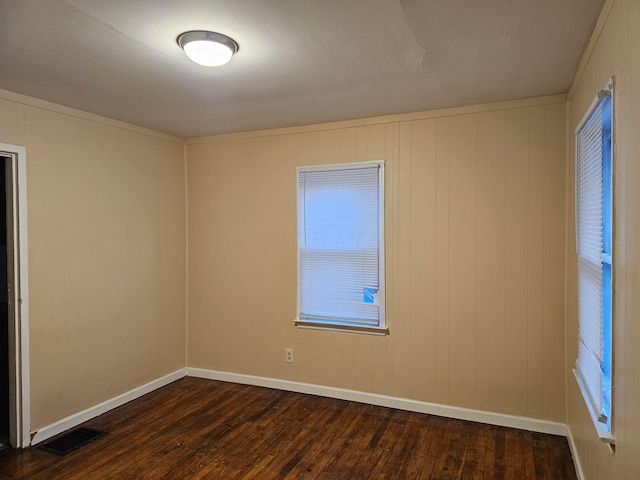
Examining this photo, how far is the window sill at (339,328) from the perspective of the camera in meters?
3.50

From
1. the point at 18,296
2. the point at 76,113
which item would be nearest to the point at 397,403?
the point at 18,296

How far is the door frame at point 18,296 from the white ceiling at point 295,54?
1.88 feet

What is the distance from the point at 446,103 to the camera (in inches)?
122

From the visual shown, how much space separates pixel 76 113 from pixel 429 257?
287 cm

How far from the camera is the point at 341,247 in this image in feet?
11.8

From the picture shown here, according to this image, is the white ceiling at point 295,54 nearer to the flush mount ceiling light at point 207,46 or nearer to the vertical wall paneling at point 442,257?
the flush mount ceiling light at point 207,46

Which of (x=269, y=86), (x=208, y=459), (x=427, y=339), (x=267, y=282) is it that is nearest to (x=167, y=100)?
(x=269, y=86)

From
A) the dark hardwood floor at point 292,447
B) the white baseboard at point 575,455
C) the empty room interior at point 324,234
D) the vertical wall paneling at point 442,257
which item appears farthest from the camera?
the vertical wall paneling at point 442,257

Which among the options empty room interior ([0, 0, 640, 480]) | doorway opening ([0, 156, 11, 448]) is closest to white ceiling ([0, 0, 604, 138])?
empty room interior ([0, 0, 640, 480])

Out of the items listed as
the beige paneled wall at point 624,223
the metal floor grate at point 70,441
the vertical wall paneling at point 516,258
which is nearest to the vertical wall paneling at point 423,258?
the vertical wall paneling at point 516,258

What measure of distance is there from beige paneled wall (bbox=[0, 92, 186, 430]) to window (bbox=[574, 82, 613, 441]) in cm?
330

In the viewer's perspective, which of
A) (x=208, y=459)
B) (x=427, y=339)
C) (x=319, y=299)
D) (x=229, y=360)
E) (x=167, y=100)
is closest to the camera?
(x=208, y=459)

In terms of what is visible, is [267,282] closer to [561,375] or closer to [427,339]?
[427,339]

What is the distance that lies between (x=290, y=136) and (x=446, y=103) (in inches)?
53.8
